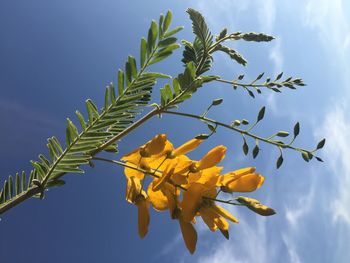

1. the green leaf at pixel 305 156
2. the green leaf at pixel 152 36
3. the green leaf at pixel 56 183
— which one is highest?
the green leaf at pixel 152 36

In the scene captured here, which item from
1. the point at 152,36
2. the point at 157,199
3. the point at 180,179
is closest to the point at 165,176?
the point at 180,179

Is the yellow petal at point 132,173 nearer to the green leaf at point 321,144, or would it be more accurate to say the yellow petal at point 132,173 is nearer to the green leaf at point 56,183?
the green leaf at point 56,183

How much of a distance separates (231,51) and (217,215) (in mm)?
847

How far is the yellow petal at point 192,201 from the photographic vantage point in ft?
4.94

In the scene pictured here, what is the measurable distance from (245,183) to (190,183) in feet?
0.63

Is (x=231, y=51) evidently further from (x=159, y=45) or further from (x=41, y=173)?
(x=41, y=173)

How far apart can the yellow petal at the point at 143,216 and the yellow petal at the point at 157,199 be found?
0.03 metres

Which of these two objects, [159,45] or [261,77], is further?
[261,77]

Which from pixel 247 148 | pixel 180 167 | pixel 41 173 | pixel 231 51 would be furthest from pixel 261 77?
pixel 41 173

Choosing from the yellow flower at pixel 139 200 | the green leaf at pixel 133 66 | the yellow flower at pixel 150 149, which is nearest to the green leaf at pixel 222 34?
the green leaf at pixel 133 66

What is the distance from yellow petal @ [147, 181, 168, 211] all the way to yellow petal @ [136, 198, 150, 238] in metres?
0.03

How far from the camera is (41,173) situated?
1.54m

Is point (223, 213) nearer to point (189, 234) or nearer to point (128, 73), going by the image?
point (189, 234)

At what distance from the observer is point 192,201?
151cm
